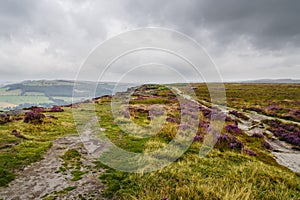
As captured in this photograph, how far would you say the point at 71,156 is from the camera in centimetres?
869

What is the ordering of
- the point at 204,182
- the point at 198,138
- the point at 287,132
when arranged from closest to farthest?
the point at 204,182
the point at 198,138
the point at 287,132

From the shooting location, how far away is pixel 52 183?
20.6ft

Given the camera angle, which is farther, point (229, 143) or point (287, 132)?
point (287, 132)

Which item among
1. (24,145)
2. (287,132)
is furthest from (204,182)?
(287,132)

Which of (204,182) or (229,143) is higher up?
(204,182)

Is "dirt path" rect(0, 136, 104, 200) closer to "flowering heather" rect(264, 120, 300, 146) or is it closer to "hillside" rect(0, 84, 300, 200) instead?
"hillside" rect(0, 84, 300, 200)

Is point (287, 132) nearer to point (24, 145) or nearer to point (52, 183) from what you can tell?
point (52, 183)

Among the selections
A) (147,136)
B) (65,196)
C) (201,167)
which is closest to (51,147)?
(65,196)

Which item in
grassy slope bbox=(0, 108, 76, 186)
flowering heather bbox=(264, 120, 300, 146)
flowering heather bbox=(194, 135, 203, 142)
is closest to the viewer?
grassy slope bbox=(0, 108, 76, 186)

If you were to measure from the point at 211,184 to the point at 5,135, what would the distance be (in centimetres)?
1207

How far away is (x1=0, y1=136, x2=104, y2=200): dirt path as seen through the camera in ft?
18.4

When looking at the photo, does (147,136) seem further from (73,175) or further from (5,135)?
(5,135)

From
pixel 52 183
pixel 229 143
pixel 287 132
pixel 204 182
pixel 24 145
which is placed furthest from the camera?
pixel 287 132

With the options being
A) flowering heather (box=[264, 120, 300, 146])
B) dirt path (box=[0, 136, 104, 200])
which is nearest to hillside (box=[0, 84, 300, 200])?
dirt path (box=[0, 136, 104, 200])
